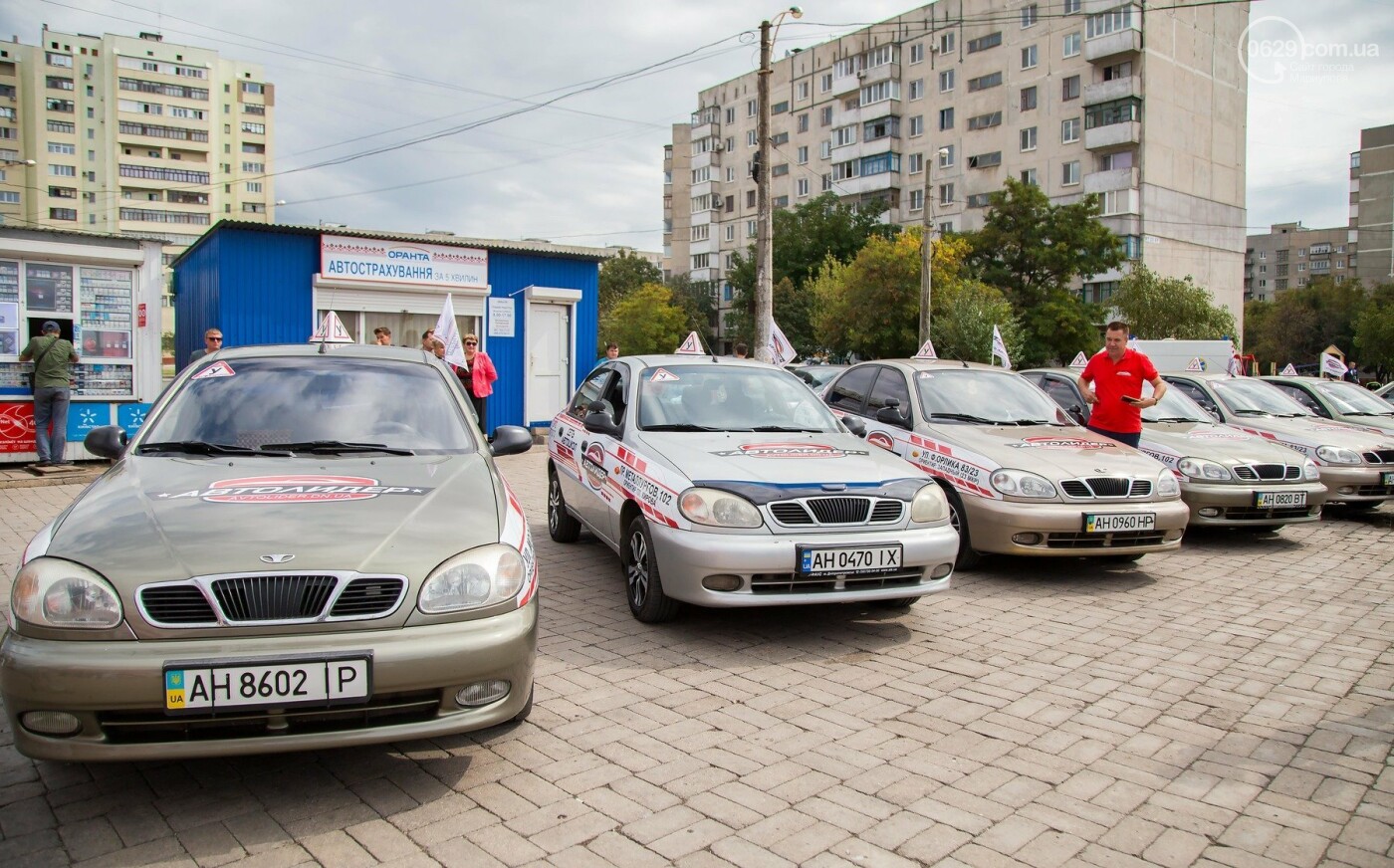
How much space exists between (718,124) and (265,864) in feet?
273

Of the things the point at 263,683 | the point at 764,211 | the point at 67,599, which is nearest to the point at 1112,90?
the point at 764,211

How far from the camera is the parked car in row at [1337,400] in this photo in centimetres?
1233

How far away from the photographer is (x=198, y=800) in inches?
127

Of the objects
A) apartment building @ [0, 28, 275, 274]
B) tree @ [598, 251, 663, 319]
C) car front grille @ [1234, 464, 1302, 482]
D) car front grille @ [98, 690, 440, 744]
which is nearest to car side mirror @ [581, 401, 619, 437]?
car front grille @ [98, 690, 440, 744]

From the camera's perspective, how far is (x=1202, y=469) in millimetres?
8508

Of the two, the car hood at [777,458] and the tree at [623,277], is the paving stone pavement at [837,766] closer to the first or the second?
the car hood at [777,458]

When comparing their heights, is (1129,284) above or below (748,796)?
above

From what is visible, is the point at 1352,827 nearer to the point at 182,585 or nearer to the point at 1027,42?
the point at 182,585

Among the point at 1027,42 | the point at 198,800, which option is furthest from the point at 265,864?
the point at 1027,42

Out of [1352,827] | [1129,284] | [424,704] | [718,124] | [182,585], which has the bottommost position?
[1352,827]

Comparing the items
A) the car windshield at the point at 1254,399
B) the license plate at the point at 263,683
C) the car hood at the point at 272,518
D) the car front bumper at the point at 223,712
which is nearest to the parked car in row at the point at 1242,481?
the car windshield at the point at 1254,399

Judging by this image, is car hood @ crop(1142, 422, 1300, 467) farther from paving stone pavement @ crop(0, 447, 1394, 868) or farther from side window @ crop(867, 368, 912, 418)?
paving stone pavement @ crop(0, 447, 1394, 868)

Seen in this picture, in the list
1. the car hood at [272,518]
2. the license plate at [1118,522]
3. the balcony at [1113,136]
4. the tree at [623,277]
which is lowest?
the license plate at [1118,522]

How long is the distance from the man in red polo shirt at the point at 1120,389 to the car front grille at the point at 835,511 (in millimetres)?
4221
